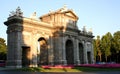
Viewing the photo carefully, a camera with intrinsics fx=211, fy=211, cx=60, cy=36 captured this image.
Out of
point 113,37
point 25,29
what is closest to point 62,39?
point 25,29

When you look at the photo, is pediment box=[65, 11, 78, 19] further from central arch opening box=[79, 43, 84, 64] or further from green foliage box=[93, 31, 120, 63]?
green foliage box=[93, 31, 120, 63]

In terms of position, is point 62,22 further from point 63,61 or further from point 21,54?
point 21,54

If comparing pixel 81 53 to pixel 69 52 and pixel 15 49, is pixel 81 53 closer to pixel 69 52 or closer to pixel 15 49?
pixel 69 52

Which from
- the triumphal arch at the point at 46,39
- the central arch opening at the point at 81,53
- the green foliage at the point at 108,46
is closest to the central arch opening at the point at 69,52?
the triumphal arch at the point at 46,39

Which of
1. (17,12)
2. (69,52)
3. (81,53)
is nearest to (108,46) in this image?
(81,53)

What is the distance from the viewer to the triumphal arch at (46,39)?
4075 centimetres

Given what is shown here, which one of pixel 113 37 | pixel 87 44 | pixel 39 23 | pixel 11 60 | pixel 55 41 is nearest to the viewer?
pixel 11 60

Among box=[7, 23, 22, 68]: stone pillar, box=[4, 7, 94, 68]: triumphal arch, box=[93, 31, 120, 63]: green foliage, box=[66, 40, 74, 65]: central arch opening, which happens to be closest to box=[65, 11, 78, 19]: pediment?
box=[4, 7, 94, 68]: triumphal arch

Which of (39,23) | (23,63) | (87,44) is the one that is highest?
(39,23)

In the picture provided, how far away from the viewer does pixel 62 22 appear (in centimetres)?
4875

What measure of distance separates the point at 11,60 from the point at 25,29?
6.64 m

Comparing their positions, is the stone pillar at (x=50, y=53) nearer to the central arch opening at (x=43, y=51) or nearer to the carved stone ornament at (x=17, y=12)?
the central arch opening at (x=43, y=51)

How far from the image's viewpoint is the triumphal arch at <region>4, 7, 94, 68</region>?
40750 millimetres

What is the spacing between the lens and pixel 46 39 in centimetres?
4706
